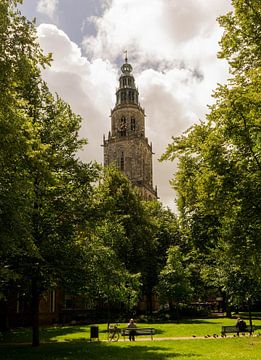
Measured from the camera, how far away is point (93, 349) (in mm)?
18484

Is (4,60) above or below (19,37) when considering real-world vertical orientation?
below

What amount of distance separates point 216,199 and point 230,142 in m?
2.10

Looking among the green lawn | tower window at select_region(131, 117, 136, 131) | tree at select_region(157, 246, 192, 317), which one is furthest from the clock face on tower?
the green lawn

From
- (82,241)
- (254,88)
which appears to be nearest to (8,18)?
(254,88)

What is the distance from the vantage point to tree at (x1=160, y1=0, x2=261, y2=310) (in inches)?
540

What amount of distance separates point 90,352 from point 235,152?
1051cm

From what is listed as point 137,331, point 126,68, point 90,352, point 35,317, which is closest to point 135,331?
point 137,331

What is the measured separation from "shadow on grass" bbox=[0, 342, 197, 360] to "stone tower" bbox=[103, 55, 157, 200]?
7458 cm

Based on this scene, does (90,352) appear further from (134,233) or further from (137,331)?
(134,233)

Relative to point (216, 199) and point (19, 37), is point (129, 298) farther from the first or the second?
point (19, 37)

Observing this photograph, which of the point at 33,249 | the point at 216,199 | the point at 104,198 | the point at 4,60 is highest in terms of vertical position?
the point at 4,60

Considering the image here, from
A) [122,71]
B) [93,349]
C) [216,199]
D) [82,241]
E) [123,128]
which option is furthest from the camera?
[122,71]

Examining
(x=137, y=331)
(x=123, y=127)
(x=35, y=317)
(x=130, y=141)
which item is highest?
(x=123, y=127)

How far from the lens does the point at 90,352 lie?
56.9 feet
